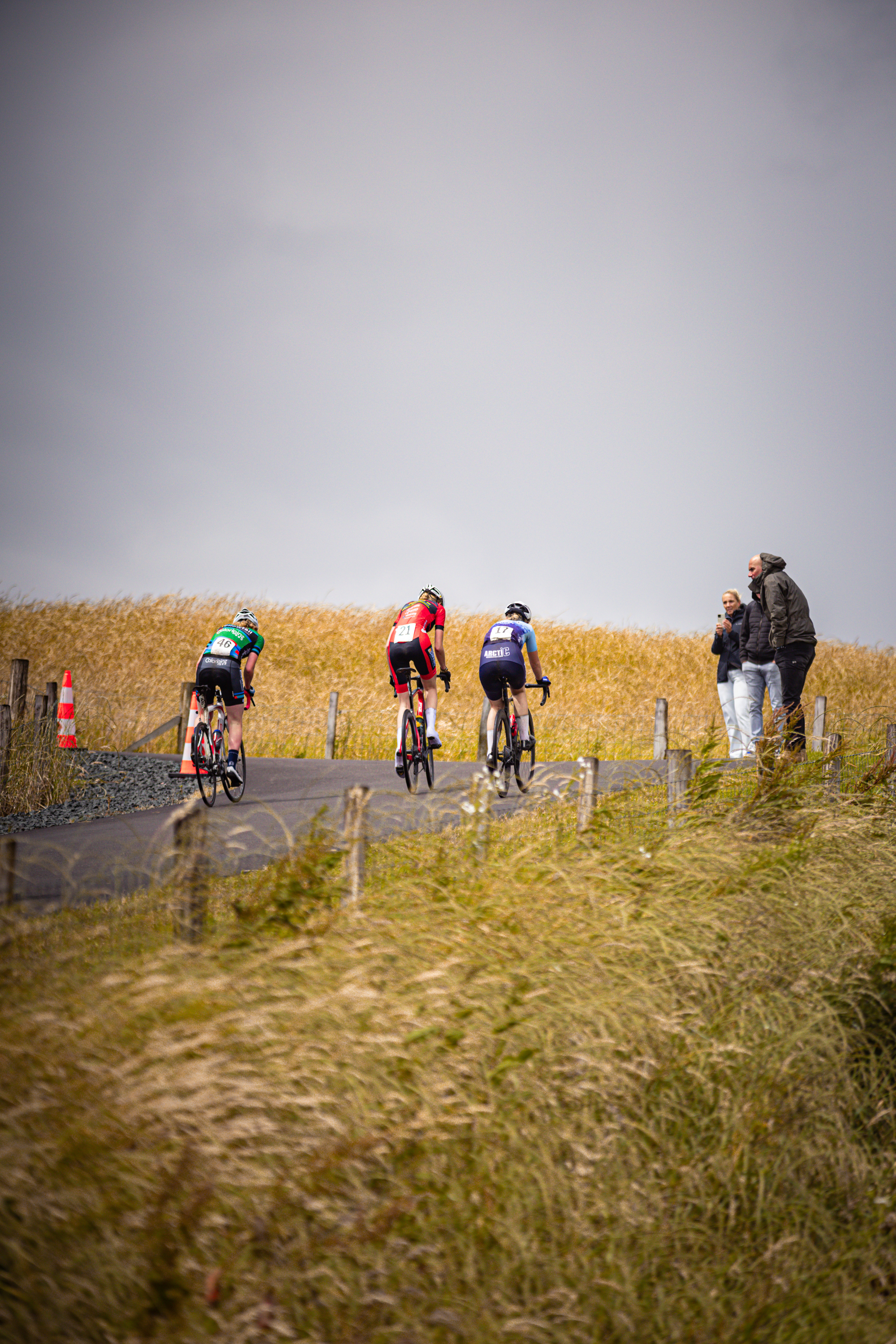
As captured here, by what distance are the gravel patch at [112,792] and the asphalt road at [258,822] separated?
527 mm

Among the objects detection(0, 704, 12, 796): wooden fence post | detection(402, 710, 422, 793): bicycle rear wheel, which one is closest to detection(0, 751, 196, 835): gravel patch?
detection(0, 704, 12, 796): wooden fence post

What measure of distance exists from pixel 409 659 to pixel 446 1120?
709 cm

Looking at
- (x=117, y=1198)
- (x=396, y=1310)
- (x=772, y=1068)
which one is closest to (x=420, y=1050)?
(x=396, y=1310)

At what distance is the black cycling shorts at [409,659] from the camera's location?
998cm

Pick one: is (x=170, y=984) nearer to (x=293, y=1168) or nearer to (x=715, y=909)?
(x=293, y=1168)

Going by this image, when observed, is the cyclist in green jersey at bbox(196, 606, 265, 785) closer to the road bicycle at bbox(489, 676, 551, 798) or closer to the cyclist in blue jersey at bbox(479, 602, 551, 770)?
the cyclist in blue jersey at bbox(479, 602, 551, 770)

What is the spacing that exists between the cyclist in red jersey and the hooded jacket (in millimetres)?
4265

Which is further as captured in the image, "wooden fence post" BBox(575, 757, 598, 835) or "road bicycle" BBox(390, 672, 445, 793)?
"road bicycle" BBox(390, 672, 445, 793)

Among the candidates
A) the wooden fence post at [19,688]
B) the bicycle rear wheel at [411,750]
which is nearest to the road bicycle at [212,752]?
the bicycle rear wheel at [411,750]

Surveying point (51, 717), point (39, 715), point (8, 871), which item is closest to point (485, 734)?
point (51, 717)

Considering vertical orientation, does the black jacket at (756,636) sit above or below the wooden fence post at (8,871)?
above

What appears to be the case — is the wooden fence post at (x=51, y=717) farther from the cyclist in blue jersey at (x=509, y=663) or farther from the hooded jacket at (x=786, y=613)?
the hooded jacket at (x=786, y=613)

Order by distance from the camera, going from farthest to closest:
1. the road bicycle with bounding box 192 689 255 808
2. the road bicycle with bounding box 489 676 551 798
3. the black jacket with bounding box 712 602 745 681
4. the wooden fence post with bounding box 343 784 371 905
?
the black jacket with bounding box 712 602 745 681
the road bicycle with bounding box 192 689 255 808
the road bicycle with bounding box 489 676 551 798
the wooden fence post with bounding box 343 784 371 905

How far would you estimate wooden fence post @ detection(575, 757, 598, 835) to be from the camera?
21.7 feet
